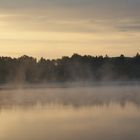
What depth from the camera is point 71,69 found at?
6347 centimetres

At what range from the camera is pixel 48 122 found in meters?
18.4

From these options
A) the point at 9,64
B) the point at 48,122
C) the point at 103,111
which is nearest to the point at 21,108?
the point at 103,111

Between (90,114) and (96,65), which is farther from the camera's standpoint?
(96,65)

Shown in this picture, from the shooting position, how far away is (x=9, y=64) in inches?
2336

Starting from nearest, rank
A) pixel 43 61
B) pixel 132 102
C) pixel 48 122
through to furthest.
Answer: pixel 48 122
pixel 132 102
pixel 43 61

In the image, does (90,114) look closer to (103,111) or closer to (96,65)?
(103,111)

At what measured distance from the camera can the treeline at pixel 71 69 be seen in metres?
57.8

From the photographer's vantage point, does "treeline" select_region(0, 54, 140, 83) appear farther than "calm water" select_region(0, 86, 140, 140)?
Yes

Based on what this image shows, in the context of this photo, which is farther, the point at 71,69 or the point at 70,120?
the point at 71,69

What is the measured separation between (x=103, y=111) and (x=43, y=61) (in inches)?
1651

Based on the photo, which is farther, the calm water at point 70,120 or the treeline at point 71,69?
the treeline at point 71,69

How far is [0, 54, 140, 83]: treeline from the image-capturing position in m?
57.8

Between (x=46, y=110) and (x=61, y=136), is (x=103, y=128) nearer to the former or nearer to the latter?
(x=61, y=136)

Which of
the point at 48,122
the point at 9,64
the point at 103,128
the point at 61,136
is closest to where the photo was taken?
the point at 61,136
